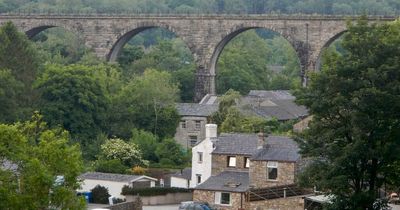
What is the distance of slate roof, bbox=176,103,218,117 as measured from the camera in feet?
275

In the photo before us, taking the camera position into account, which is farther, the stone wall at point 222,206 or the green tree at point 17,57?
the green tree at point 17,57

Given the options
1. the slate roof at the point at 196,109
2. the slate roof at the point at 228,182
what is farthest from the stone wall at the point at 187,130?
the slate roof at the point at 228,182

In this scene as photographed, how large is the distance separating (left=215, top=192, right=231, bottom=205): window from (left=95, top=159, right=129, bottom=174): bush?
13.3m

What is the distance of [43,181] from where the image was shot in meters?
42.8

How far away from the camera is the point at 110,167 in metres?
69.6

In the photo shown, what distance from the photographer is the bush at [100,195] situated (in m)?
62.0

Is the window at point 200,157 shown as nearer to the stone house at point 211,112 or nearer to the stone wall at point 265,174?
the stone wall at point 265,174

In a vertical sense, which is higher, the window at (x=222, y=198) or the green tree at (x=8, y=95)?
the green tree at (x=8, y=95)

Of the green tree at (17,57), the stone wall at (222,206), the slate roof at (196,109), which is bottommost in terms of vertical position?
the stone wall at (222,206)

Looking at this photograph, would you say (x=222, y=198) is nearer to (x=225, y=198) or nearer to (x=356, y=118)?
(x=225, y=198)

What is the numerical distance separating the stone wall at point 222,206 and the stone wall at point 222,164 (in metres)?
2.57

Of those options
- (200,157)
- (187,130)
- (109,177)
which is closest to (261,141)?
(200,157)

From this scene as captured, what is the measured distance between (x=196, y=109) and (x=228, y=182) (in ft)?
90.1

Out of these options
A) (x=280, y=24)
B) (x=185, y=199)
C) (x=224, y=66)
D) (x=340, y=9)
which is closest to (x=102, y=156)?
(x=185, y=199)
